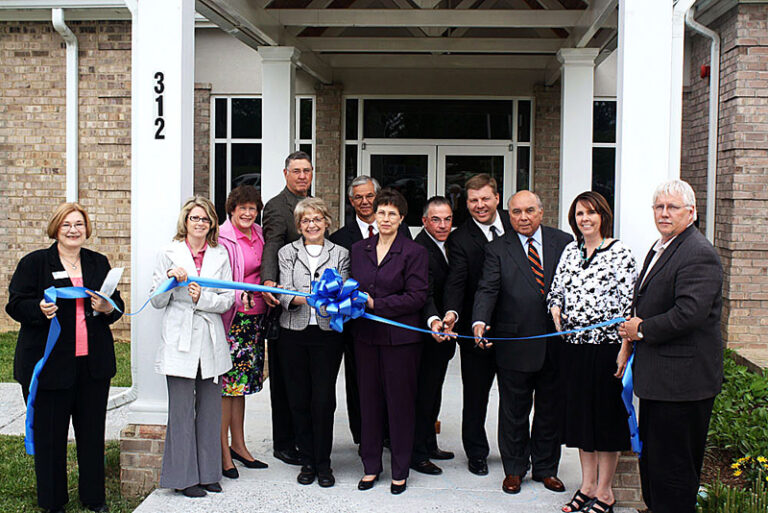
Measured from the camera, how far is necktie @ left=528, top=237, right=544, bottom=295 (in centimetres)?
471

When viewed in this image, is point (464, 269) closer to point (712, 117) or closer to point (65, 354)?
point (65, 354)

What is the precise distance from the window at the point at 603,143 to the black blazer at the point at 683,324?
306 inches

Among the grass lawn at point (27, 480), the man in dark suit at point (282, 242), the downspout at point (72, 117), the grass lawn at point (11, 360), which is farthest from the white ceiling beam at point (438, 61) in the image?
the grass lawn at point (27, 480)

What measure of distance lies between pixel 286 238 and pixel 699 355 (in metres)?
2.68

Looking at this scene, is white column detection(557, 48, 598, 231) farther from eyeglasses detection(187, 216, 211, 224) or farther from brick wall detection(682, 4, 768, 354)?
eyeglasses detection(187, 216, 211, 224)

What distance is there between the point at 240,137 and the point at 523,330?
790 centimetres

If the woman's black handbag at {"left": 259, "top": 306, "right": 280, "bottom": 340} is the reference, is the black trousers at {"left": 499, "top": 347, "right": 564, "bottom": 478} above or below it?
below

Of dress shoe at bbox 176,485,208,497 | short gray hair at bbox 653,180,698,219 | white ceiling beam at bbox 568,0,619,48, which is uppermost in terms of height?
white ceiling beam at bbox 568,0,619,48

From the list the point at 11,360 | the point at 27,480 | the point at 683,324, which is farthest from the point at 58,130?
the point at 683,324

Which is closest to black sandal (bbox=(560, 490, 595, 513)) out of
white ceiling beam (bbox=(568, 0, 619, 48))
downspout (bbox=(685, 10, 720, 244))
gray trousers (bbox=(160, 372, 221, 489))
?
gray trousers (bbox=(160, 372, 221, 489))

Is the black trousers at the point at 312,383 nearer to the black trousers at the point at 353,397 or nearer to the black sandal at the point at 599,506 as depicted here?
the black trousers at the point at 353,397

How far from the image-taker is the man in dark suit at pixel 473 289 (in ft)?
16.0

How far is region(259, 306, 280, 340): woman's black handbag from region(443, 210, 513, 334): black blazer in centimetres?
110

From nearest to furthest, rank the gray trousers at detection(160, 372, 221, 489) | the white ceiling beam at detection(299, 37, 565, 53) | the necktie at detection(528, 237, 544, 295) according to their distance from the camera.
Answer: the gray trousers at detection(160, 372, 221, 489), the necktie at detection(528, 237, 544, 295), the white ceiling beam at detection(299, 37, 565, 53)
